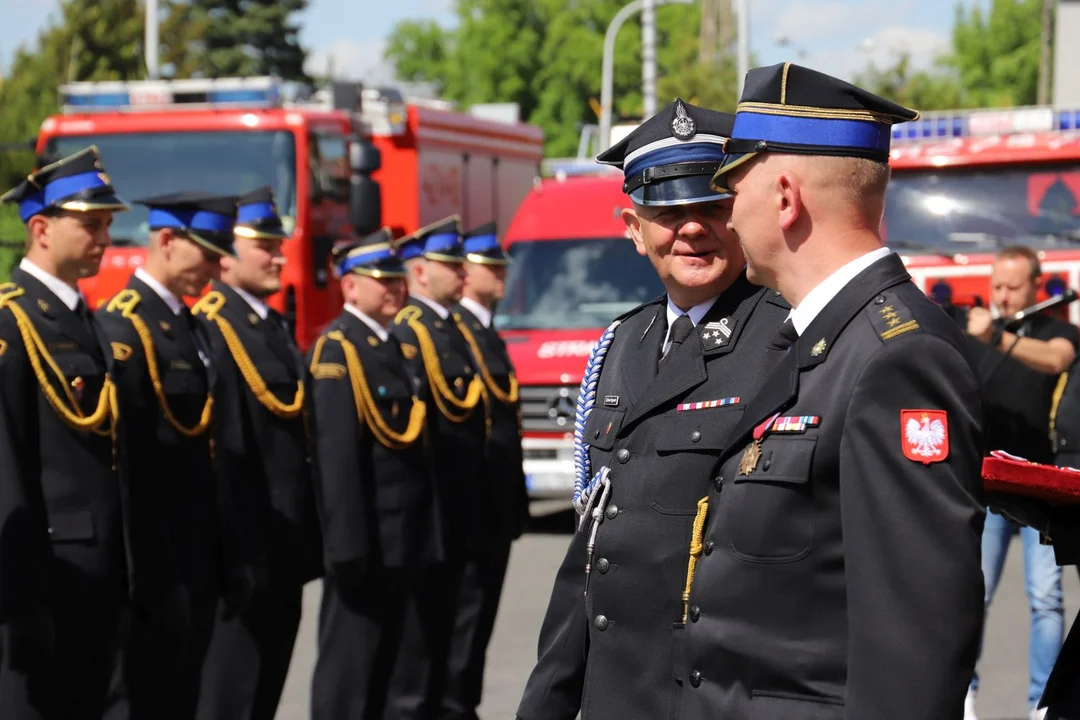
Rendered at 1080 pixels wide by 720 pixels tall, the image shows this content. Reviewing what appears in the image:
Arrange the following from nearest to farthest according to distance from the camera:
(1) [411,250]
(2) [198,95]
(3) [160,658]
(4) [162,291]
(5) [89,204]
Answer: (5) [89,204], (3) [160,658], (4) [162,291], (1) [411,250], (2) [198,95]

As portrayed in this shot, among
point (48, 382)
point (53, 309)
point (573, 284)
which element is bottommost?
point (573, 284)

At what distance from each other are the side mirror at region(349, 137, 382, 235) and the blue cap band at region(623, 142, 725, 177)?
998 cm

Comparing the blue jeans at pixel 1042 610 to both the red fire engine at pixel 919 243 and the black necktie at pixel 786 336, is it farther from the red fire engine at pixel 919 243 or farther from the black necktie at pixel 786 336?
the red fire engine at pixel 919 243

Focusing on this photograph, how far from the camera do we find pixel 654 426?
343 cm

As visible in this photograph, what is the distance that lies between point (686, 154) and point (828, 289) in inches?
40.9

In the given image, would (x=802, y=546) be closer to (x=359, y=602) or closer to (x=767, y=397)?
(x=767, y=397)

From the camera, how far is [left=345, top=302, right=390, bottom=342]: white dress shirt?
7414mm

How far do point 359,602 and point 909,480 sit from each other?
15.7 feet

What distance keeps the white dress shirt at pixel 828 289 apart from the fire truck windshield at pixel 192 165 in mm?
10818

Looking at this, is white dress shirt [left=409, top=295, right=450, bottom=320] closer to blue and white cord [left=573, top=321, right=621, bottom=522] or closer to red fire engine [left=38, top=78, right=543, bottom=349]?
blue and white cord [left=573, top=321, right=621, bottom=522]

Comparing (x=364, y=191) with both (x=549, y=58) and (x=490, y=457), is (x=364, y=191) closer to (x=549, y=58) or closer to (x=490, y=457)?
(x=490, y=457)

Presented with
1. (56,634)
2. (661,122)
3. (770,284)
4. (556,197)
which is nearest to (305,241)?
(556,197)

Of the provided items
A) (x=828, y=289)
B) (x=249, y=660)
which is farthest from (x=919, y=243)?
(x=828, y=289)

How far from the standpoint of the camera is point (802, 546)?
2561 mm
